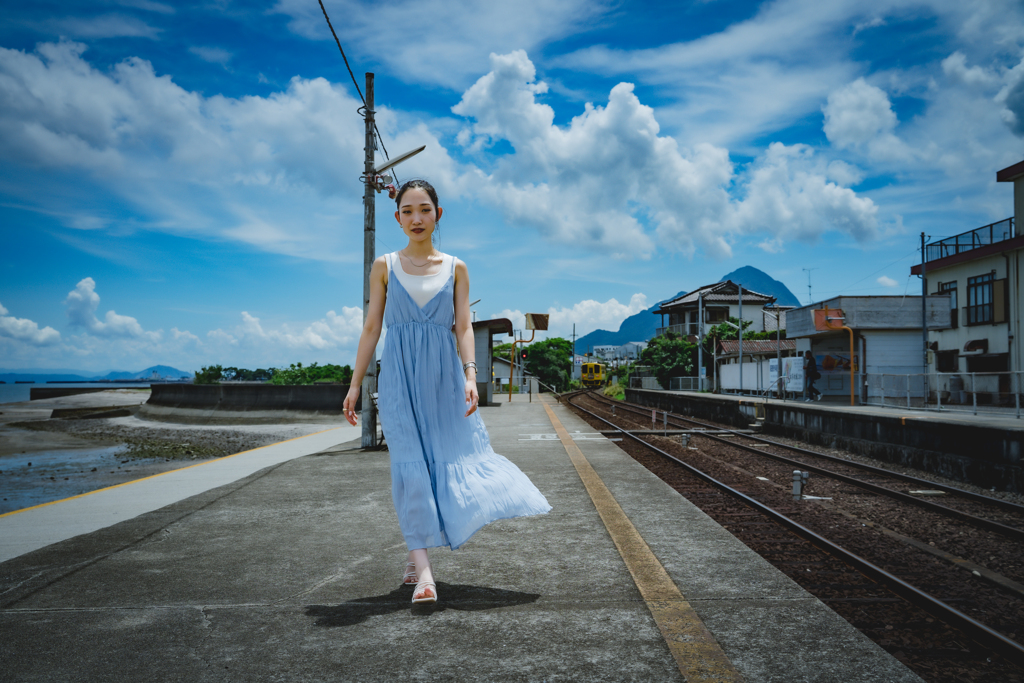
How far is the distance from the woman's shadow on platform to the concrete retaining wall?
8728mm

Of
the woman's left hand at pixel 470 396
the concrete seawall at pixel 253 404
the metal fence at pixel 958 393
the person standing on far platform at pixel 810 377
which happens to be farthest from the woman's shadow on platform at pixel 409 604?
the person standing on far platform at pixel 810 377

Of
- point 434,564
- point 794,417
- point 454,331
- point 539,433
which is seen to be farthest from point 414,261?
point 794,417

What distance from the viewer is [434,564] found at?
3.77 metres

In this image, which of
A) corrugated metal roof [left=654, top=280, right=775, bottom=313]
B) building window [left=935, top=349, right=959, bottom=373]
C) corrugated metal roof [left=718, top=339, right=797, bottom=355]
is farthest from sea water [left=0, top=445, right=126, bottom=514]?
corrugated metal roof [left=654, top=280, right=775, bottom=313]

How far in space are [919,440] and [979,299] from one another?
17.6 metres

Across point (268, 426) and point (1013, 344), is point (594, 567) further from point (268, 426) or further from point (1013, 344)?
point (1013, 344)

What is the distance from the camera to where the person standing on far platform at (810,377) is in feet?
71.5

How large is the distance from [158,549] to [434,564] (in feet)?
6.00

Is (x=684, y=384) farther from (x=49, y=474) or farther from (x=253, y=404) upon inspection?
(x=49, y=474)

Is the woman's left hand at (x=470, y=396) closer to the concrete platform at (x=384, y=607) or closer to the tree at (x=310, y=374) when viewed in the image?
the concrete platform at (x=384, y=607)

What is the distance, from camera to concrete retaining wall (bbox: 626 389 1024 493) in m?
9.09

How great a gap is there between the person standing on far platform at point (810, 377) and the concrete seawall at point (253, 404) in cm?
1661

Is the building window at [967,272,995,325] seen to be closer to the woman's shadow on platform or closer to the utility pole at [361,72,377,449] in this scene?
the utility pole at [361,72,377,449]

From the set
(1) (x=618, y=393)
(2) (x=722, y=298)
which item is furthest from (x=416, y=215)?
(2) (x=722, y=298)
